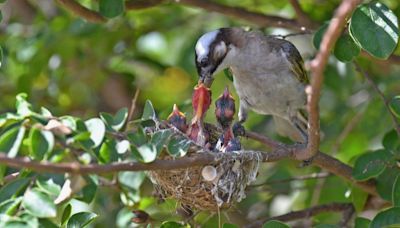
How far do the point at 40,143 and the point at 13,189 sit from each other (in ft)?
0.99

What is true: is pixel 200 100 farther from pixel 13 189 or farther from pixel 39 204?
pixel 39 204

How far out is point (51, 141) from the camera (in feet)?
7.84

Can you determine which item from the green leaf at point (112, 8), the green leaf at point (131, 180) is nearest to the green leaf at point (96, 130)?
the green leaf at point (112, 8)

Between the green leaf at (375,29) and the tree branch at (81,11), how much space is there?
1155 mm

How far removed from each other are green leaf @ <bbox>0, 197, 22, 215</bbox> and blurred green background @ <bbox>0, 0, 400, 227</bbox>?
4.38 feet

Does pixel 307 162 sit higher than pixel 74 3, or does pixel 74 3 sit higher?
pixel 74 3

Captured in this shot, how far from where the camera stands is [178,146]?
2.69 meters

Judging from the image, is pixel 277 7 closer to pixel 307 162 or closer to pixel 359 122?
pixel 359 122

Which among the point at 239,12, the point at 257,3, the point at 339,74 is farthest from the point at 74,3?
the point at 339,74

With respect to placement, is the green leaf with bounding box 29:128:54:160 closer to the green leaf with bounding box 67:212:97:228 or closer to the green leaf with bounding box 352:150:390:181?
the green leaf with bounding box 67:212:97:228

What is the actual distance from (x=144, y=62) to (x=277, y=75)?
1140 mm

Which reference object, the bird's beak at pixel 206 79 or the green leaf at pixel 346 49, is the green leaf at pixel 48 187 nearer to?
the green leaf at pixel 346 49

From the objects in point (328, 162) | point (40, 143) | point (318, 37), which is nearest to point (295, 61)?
point (318, 37)

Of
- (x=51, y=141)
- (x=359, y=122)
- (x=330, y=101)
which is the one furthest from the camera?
(x=330, y=101)
